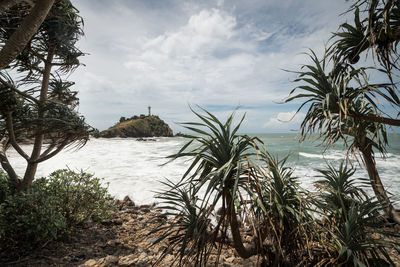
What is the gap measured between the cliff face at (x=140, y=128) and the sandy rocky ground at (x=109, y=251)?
1936 inches

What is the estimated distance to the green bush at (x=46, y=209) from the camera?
9.64ft

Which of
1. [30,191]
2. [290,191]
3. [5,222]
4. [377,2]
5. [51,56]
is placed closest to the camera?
[290,191]

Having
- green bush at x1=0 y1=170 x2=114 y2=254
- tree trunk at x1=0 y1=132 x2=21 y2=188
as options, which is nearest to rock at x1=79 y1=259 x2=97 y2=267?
green bush at x1=0 y1=170 x2=114 y2=254

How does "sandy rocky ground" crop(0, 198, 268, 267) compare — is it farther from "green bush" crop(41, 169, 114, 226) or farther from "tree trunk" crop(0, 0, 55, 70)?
"tree trunk" crop(0, 0, 55, 70)

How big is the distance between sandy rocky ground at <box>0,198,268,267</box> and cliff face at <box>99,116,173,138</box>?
161 ft

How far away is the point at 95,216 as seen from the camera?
4199 mm

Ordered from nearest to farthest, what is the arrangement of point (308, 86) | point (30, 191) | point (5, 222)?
point (5, 222)
point (308, 86)
point (30, 191)

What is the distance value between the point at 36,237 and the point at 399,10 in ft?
21.2

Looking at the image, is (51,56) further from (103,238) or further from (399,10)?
(399,10)

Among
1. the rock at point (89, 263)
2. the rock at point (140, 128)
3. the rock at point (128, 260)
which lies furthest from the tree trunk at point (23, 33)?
the rock at point (140, 128)

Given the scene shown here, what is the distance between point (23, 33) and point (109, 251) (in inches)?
148

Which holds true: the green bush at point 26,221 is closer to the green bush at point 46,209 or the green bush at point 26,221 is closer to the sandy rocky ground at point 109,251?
the green bush at point 46,209

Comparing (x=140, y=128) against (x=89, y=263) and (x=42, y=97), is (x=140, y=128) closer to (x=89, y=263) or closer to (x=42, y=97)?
(x=42, y=97)

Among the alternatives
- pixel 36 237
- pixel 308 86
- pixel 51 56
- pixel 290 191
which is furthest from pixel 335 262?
pixel 51 56
